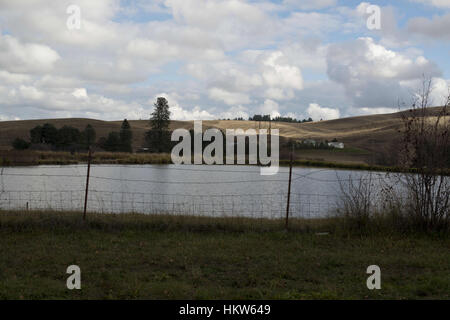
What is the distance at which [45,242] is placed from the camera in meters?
9.89

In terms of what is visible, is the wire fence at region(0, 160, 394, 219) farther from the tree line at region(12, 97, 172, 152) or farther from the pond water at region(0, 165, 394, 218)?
the tree line at region(12, 97, 172, 152)

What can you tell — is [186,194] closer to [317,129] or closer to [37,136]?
[37,136]

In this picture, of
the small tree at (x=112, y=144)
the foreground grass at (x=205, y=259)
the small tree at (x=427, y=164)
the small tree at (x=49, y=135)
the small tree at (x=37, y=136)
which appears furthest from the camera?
the small tree at (x=112, y=144)

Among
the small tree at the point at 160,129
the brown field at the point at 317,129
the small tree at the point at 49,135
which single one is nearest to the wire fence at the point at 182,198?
the small tree at the point at 49,135

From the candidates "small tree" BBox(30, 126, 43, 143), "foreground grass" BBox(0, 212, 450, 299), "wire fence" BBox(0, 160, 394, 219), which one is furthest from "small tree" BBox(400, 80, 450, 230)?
"small tree" BBox(30, 126, 43, 143)

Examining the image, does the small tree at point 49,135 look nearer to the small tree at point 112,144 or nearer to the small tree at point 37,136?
the small tree at point 37,136

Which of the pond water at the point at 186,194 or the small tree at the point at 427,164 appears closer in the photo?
the small tree at the point at 427,164

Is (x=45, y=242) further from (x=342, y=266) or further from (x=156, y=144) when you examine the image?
(x=156, y=144)

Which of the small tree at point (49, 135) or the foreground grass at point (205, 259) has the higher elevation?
the small tree at point (49, 135)

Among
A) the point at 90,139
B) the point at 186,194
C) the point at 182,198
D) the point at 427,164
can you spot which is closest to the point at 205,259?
the point at 427,164

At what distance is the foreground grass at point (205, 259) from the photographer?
21.9 feet

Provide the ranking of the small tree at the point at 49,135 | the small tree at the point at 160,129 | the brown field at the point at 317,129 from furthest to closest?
the brown field at the point at 317,129
the small tree at the point at 160,129
the small tree at the point at 49,135
